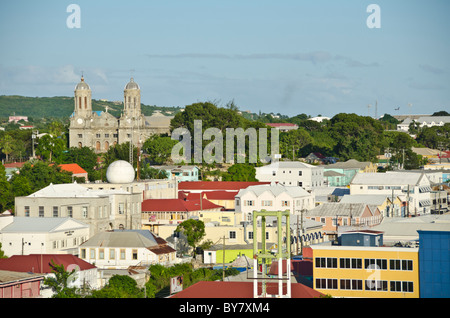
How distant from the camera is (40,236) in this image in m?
50.0

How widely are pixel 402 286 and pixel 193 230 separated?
19.1m

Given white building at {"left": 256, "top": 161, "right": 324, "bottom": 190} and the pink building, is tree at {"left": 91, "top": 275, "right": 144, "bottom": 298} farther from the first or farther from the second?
white building at {"left": 256, "top": 161, "right": 324, "bottom": 190}

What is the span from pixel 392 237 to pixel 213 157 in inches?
2224

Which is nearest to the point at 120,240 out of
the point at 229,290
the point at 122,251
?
the point at 122,251

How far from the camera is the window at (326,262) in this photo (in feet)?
131

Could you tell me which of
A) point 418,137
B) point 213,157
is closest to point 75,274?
point 213,157

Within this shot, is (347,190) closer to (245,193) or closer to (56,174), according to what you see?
(245,193)

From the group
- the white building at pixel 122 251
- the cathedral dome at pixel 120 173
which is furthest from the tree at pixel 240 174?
the white building at pixel 122 251

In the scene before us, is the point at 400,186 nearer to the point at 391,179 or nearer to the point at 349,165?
the point at 391,179

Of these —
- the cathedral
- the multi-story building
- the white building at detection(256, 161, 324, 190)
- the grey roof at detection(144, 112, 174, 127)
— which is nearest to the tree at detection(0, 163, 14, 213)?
the white building at detection(256, 161, 324, 190)

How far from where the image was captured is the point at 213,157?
344ft

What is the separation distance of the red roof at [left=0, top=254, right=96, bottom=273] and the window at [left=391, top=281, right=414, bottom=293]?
1429 centimetres

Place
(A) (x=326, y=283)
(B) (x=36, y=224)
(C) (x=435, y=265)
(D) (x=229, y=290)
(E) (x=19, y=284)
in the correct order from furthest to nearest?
(B) (x=36, y=224) < (A) (x=326, y=283) < (C) (x=435, y=265) < (E) (x=19, y=284) < (D) (x=229, y=290)

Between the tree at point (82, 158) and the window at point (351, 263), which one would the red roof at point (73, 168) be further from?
the window at point (351, 263)
